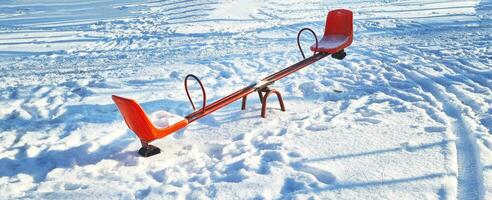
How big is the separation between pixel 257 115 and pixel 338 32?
7.54ft

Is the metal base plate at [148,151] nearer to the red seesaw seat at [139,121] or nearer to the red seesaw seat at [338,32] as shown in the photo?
the red seesaw seat at [139,121]

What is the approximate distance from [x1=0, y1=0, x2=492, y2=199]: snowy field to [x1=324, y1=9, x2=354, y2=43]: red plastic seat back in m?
0.51

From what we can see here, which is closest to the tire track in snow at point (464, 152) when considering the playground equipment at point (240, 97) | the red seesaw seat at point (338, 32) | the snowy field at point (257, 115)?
the snowy field at point (257, 115)

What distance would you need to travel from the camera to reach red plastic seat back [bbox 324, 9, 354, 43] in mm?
5961

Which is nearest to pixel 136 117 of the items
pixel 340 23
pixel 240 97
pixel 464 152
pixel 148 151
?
pixel 148 151

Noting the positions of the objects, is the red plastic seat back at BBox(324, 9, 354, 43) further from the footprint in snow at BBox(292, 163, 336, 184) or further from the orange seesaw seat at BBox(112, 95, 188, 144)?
the orange seesaw seat at BBox(112, 95, 188, 144)

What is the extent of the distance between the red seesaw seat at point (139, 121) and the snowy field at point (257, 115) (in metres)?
0.25

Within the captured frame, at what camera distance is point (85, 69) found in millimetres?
7051

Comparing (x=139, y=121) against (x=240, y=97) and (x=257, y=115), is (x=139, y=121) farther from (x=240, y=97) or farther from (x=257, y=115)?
(x=257, y=115)

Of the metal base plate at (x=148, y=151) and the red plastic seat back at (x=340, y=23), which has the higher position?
the red plastic seat back at (x=340, y=23)

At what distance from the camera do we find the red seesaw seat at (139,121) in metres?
3.44

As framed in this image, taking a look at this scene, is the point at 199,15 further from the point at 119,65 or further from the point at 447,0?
the point at 447,0

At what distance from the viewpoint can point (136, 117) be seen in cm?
349

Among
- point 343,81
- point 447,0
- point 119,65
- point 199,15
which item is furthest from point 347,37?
point 447,0
